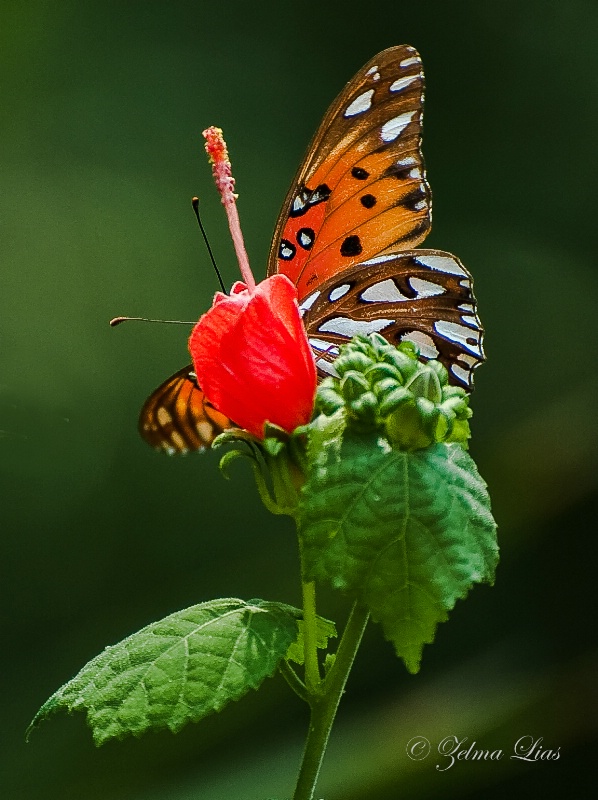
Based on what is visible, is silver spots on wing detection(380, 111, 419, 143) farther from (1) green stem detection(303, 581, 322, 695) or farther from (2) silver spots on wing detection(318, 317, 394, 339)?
(1) green stem detection(303, 581, 322, 695)

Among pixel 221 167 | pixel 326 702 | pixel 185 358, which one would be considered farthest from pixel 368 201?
pixel 185 358

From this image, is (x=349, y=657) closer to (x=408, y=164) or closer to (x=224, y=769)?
(x=408, y=164)

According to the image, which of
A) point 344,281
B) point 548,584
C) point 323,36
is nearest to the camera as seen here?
point 344,281

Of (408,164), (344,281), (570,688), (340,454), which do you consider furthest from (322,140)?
(570,688)

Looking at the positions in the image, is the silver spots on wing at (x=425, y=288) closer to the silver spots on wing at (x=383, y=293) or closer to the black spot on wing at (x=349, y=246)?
the silver spots on wing at (x=383, y=293)

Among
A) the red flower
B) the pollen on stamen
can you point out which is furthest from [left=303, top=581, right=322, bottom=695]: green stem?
the pollen on stamen

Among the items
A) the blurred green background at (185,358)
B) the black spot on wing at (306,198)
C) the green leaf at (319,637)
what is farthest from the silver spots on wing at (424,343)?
the blurred green background at (185,358)
